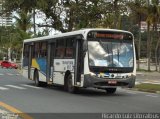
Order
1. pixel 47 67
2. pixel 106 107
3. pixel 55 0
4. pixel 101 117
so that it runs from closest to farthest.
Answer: pixel 101 117 < pixel 106 107 < pixel 47 67 < pixel 55 0

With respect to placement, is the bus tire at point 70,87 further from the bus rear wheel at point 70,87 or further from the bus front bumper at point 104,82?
the bus front bumper at point 104,82

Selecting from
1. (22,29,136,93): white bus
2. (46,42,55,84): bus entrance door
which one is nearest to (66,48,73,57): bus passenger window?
(22,29,136,93): white bus

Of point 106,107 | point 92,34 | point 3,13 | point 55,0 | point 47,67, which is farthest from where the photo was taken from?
point 3,13

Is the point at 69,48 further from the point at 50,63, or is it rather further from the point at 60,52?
the point at 50,63

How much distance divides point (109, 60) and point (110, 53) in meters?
0.33

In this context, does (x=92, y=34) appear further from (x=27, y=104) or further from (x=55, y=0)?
(x=55, y=0)

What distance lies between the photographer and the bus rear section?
22000mm

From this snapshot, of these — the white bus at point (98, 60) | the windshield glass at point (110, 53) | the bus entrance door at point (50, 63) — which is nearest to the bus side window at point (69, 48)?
the white bus at point (98, 60)

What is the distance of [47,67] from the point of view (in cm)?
2748

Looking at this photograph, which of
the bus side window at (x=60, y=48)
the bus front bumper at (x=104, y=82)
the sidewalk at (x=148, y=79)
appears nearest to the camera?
the bus front bumper at (x=104, y=82)

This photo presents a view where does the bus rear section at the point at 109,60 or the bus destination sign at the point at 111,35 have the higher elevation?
the bus destination sign at the point at 111,35

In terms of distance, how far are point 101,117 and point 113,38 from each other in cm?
925

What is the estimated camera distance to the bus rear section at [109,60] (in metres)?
22.0

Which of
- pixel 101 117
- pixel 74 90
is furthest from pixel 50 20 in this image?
pixel 101 117
